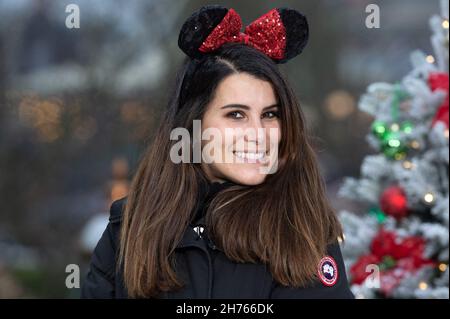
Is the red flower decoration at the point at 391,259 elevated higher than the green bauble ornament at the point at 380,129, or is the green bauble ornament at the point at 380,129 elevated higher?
the green bauble ornament at the point at 380,129

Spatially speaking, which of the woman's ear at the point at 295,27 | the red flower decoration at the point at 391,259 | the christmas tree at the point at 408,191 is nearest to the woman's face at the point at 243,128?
the woman's ear at the point at 295,27

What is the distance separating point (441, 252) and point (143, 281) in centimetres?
214

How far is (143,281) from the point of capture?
2453 millimetres

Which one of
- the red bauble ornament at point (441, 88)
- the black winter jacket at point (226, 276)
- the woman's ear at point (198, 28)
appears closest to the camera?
the black winter jacket at point (226, 276)

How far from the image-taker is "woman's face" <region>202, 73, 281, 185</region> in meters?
2.49

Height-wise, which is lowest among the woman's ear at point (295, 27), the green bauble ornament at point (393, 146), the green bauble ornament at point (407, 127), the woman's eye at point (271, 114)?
the woman's eye at point (271, 114)

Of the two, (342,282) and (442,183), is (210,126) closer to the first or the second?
(342,282)

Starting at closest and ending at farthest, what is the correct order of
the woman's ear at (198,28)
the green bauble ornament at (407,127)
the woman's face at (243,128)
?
the woman's face at (243,128)
the woman's ear at (198,28)
the green bauble ornament at (407,127)

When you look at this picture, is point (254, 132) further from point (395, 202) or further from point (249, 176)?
point (395, 202)

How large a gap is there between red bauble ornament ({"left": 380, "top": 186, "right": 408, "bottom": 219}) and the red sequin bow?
178 cm

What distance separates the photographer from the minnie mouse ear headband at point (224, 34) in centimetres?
264

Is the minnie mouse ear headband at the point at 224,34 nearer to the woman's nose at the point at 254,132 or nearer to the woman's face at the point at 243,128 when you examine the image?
the woman's face at the point at 243,128

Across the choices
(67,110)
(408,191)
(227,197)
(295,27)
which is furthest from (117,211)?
(67,110)

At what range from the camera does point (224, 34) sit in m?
2.66
